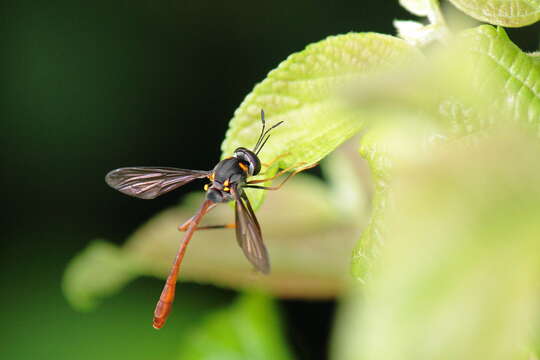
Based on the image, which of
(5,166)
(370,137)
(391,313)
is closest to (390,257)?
(391,313)

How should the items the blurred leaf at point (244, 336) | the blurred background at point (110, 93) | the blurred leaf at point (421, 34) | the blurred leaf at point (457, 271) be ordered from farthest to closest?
the blurred background at point (110, 93) < the blurred leaf at point (244, 336) < the blurred leaf at point (421, 34) < the blurred leaf at point (457, 271)

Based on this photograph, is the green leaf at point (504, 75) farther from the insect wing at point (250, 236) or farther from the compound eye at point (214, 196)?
the compound eye at point (214, 196)

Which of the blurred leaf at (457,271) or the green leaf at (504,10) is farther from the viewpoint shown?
the green leaf at (504,10)

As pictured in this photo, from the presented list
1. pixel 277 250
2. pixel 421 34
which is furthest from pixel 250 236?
pixel 277 250

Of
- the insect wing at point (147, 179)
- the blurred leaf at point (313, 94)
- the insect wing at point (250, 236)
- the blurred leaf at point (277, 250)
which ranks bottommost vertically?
the blurred leaf at point (277, 250)

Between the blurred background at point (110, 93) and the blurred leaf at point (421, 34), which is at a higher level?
the blurred leaf at point (421, 34)

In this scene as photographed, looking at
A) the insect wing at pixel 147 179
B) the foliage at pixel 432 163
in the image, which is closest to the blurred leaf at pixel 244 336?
the insect wing at pixel 147 179

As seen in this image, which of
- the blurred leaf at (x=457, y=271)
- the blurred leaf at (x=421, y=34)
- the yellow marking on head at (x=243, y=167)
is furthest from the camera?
the yellow marking on head at (x=243, y=167)

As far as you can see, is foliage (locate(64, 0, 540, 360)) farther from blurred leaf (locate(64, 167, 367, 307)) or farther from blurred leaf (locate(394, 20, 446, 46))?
blurred leaf (locate(64, 167, 367, 307))
